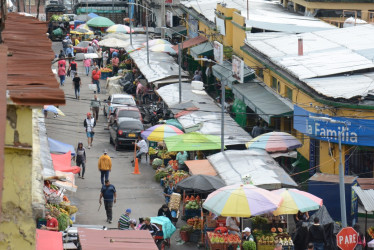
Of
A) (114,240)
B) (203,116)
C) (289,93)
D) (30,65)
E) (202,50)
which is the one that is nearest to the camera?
(30,65)

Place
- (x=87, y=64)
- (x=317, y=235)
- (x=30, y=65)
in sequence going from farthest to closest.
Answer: (x=87, y=64) → (x=317, y=235) → (x=30, y=65)

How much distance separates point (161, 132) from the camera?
32312 millimetres

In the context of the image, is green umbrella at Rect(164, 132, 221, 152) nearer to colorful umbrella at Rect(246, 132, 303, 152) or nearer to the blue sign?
colorful umbrella at Rect(246, 132, 303, 152)

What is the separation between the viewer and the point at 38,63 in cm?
1297

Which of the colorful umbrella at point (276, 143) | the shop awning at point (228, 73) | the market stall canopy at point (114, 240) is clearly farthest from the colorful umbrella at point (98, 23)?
the market stall canopy at point (114, 240)

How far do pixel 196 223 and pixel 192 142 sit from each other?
20.7ft

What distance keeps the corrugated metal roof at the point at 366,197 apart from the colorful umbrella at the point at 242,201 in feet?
6.69

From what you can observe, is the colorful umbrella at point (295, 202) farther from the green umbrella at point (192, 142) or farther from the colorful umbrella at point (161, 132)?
the colorful umbrella at point (161, 132)

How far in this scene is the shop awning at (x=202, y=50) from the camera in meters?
47.7

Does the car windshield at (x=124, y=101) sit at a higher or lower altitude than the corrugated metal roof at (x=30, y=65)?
lower

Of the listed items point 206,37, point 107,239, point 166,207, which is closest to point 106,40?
point 206,37

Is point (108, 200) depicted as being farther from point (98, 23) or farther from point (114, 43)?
point (98, 23)

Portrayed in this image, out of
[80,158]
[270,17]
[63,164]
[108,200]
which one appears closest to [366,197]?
[108,200]

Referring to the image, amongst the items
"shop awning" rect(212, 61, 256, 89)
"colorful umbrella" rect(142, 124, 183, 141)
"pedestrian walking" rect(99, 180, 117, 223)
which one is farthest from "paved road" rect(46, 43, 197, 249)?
"shop awning" rect(212, 61, 256, 89)
